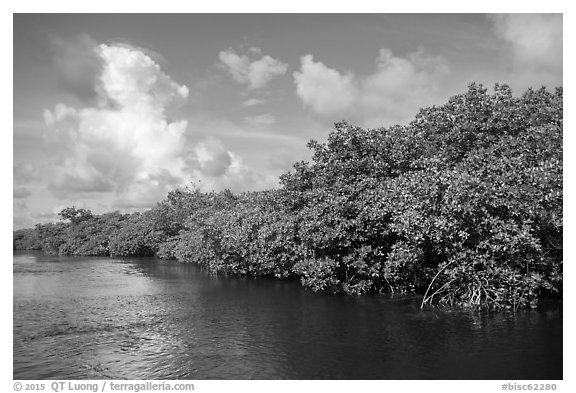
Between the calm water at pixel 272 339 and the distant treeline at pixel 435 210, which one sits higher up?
the distant treeline at pixel 435 210

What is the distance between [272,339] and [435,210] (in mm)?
10703

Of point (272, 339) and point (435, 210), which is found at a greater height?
point (435, 210)

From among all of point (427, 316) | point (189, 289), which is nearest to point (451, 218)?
point (427, 316)

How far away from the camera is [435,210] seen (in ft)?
76.3

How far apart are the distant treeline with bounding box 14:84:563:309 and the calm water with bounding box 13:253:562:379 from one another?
2.05 meters

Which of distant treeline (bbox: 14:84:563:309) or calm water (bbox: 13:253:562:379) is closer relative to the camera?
calm water (bbox: 13:253:562:379)

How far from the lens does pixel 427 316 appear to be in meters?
24.2

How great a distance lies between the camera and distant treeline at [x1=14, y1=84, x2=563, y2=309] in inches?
866

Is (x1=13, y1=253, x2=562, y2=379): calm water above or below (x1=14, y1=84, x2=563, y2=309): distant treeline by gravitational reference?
below

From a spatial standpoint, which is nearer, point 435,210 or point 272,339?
point 272,339

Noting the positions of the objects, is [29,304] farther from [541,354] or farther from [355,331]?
[541,354]

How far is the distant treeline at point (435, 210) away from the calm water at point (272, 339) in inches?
80.8

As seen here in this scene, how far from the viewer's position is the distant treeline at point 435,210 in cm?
2200

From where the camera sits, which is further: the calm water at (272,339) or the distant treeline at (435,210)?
the distant treeline at (435,210)
